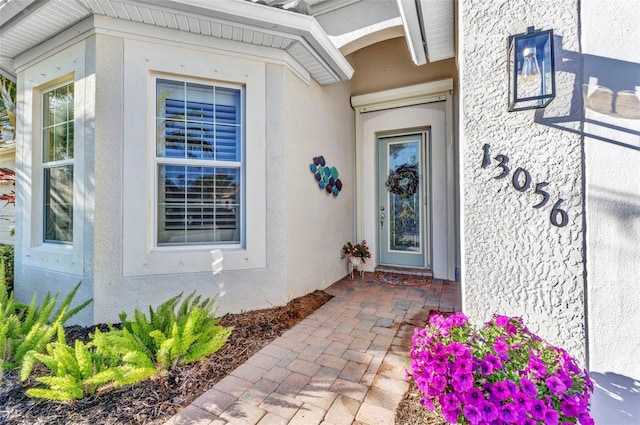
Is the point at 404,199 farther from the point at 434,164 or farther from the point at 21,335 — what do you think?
the point at 21,335

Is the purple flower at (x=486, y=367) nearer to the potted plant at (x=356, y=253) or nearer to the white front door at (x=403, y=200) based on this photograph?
the potted plant at (x=356, y=253)

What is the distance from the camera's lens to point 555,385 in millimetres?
1317

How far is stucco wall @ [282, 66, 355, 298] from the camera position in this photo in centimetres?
399

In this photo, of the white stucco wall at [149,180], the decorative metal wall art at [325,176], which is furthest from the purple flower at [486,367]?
the decorative metal wall art at [325,176]

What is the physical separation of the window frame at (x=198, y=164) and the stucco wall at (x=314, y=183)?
492mm

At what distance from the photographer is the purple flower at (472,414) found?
127cm

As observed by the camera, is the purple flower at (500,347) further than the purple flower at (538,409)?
Yes

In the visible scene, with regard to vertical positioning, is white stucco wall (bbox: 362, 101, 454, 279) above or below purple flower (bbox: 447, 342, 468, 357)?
above

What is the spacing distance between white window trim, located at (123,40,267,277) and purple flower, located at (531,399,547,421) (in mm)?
3068

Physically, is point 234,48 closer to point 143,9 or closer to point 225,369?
point 143,9

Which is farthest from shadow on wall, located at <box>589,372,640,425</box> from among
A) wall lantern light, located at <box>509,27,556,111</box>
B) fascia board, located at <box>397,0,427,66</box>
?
fascia board, located at <box>397,0,427,66</box>

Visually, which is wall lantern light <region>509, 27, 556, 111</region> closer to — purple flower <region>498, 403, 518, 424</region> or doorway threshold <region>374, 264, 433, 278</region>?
purple flower <region>498, 403, 518, 424</region>

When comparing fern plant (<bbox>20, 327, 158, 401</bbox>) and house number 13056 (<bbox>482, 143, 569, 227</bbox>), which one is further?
fern plant (<bbox>20, 327, 158, 401</bbox>)

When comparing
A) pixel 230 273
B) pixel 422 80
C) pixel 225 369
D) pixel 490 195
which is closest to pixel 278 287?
pixel 230 273
